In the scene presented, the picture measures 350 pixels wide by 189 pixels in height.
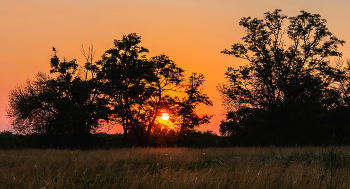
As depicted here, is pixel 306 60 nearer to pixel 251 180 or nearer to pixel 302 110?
pixel 302 110

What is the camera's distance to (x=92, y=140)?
31.4 meters

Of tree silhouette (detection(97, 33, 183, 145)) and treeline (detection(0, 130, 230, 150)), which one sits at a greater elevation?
tree silhouette (detection(97, 33, 183, 145))

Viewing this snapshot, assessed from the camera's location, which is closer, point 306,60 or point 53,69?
point 306,60

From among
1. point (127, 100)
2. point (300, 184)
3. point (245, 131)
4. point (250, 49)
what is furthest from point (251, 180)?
point (127, 100)

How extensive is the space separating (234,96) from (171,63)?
9.14 meters

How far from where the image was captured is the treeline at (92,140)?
29.5 metres

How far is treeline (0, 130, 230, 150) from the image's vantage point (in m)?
29.5

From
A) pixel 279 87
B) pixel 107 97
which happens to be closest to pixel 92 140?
pixel 107 97

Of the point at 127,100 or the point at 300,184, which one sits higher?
the point at 127,100

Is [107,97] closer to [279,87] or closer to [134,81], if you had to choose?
[134,81]

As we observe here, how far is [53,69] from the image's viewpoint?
3111 centimetres

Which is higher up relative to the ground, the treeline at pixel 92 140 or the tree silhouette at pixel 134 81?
the tree silhouette at pixel 134 81

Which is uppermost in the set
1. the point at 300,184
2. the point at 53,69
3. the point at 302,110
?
the point at 53,69

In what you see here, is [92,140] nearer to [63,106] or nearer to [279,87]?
[63,106]
